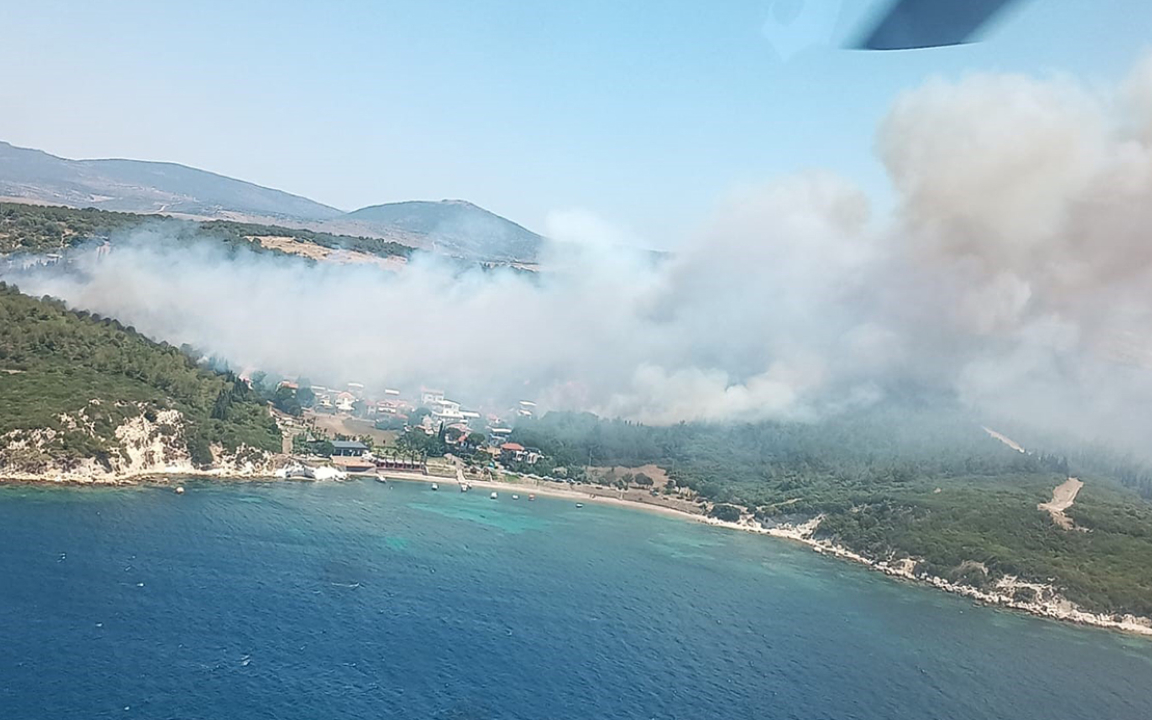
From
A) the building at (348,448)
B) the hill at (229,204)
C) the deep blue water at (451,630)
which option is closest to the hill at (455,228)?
the hill at (229,204)

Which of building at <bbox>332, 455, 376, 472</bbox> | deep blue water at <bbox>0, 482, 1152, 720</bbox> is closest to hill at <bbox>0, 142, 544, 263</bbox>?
building at <bbox>332, 455, 376, 472</bbox>

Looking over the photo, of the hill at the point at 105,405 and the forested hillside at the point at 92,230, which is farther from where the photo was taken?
the forested hillside at the point at 92,230

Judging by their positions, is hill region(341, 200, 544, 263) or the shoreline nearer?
the shoreline

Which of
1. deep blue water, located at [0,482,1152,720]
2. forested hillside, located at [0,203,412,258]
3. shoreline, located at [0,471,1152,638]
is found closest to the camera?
deep blue water, located at [0,482,1152,720]

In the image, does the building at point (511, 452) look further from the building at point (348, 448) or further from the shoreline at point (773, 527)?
the building at point (348, 448)

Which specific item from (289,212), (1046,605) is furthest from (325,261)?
(289,212)

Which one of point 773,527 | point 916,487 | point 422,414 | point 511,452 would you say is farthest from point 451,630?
point 422,414

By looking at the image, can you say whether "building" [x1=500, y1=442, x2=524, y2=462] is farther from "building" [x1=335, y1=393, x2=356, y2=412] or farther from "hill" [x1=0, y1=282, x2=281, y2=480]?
"hill" [x1=0, y1=282, x2=281, y2=480]

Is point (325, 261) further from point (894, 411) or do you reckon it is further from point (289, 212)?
point (289, 212)
